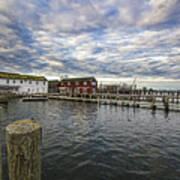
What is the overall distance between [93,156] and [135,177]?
249 centimetres

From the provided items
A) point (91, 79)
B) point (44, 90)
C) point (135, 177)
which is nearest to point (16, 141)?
point (135, 177)

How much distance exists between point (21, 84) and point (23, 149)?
62.0 metres

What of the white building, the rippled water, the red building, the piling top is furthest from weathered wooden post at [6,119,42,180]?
the white building

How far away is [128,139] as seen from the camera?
1012 centimetres

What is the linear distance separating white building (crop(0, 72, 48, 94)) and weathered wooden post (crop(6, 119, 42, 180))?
5935 centimetres

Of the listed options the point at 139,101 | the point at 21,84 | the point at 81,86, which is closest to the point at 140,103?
the point at 139,101

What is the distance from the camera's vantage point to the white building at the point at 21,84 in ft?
174

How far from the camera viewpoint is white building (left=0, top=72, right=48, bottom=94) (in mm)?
53084

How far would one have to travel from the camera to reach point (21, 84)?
57.2 m

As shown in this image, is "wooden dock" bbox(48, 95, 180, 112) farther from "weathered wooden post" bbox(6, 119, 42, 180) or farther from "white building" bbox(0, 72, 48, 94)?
"weathered wooden post" bbox(6, 119, 42, 180)

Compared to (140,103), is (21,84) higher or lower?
higher

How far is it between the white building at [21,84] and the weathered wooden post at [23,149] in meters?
59.3

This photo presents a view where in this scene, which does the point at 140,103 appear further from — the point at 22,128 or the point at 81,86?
the point at 81,86

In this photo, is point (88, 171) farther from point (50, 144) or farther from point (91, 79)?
point (91, 79)
